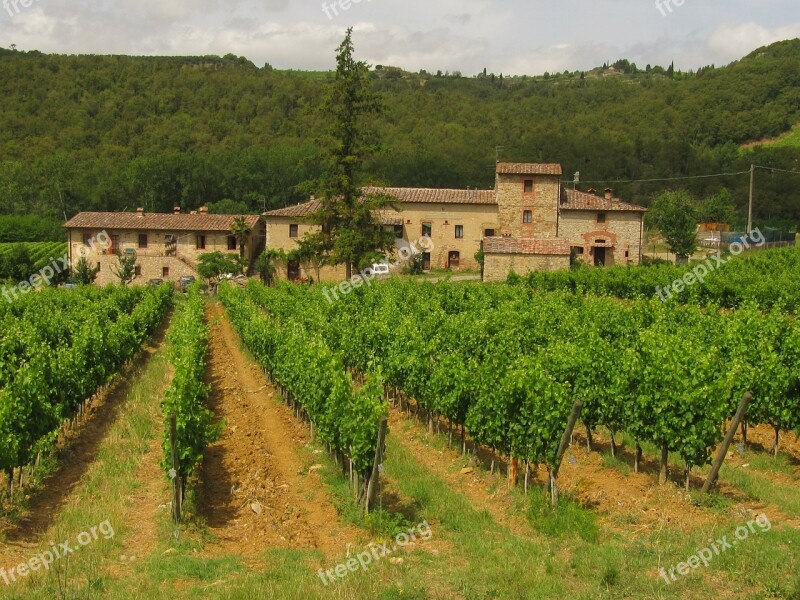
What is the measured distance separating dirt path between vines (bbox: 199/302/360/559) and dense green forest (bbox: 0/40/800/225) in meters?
27.2

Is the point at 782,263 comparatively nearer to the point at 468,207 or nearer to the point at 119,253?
the point at 468,207

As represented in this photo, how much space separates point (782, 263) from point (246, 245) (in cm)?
3511

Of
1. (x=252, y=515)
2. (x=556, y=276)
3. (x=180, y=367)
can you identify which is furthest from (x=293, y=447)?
(x=556, y=276)

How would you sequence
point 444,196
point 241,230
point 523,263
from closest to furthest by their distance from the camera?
point 523,263 → point 444,196 → point 241,230

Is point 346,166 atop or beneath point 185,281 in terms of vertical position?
atop

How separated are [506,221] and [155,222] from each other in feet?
84.9

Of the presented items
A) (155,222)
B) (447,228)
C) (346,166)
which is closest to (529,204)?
(447,228)

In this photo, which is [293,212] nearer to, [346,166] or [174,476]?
[346,166]

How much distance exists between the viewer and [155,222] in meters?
54.1

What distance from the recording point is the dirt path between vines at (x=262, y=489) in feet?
30.5

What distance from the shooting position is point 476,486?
36.6ft

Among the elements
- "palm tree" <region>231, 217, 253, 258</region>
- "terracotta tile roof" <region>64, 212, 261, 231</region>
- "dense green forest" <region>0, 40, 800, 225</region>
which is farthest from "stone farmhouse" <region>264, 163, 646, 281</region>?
"dense green forest" <region>0, 40, 800, 225</region>

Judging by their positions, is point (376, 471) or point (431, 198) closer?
point (376, 471)

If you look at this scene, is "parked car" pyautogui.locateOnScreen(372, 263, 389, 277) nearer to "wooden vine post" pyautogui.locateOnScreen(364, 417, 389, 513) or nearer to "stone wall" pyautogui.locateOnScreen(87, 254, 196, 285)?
"stone wall" pyautogui.locateOnScreen(87, 254, 196, 285)
